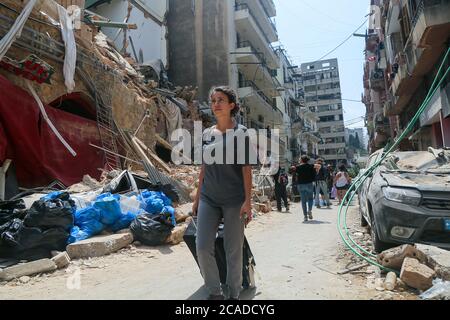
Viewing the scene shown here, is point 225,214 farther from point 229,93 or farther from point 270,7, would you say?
point 270,7

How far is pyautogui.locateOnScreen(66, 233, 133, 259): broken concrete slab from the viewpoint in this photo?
173 inches

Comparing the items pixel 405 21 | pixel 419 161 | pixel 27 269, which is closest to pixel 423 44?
pixel 405 21

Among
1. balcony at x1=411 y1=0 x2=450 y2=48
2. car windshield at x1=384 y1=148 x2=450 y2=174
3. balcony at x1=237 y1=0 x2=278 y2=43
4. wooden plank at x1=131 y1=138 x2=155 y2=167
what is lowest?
car windshield at x1=384 y1=148 x2=450 y2=174

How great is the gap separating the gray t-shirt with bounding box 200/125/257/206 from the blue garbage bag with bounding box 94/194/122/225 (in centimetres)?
328

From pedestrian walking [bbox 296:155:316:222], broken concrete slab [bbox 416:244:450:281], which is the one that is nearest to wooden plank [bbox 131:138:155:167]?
pedestrian walking [bbox 296:155:316:222]

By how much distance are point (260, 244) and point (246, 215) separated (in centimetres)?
290

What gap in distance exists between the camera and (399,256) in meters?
3.04

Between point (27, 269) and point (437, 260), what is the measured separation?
4348mm

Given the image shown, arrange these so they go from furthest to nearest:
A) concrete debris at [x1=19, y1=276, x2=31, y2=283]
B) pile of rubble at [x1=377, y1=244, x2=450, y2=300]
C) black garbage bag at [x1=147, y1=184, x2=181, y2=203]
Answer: black garbage bag at [x1=147, y1=184, x2=181, y2=203], concrete debris at [x1=19, y1=276, x2=31, y2=283], pile of rubble at [x1=377, y1=244, x2=450, y2=300]

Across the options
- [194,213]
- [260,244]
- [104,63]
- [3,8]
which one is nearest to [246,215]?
[194,213]

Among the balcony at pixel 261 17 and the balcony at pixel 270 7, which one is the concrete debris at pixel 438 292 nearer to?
the balcony at pixel 261 17

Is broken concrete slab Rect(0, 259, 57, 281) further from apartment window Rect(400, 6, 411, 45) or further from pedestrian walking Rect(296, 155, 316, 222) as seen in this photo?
apartment window Rect(400, 6, 411, 45)

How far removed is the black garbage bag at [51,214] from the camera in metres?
4.34

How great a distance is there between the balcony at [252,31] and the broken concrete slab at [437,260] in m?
24.2
